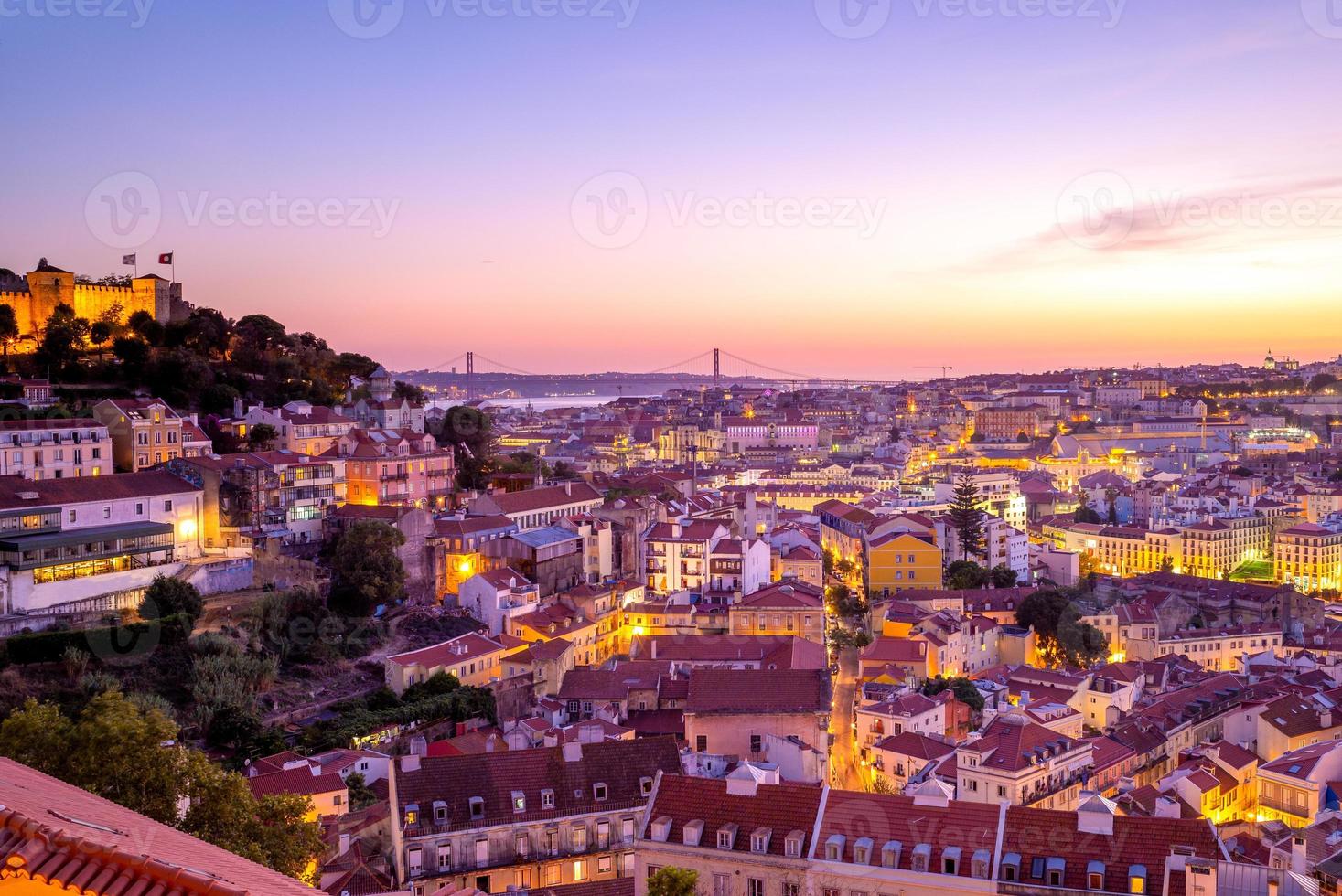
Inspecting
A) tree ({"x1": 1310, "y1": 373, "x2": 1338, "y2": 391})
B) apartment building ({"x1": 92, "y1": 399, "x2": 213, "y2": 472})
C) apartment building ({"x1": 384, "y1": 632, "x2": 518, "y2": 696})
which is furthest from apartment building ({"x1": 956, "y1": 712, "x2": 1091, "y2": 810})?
tree ({"x1": 1310, "y1": 373, "x2": 1338, "y2": 391})

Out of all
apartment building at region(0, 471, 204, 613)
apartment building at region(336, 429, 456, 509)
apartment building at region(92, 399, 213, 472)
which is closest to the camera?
apartment building at region(0, 471, 204, 613)

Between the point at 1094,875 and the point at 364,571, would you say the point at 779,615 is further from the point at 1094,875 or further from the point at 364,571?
the point at 1094,875

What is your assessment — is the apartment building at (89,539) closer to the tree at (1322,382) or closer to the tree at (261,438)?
the tree at (261,438)

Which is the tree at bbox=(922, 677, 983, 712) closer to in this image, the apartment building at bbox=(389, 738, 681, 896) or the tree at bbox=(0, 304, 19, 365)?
the apartment building at bbox=(389, 738, 681, 896)

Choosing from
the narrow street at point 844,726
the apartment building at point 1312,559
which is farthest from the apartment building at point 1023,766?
the apartment building at point 1312,559

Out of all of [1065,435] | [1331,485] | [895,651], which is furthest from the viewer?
[1065,435]

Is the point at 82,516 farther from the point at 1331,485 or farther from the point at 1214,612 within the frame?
the point at 1331,485

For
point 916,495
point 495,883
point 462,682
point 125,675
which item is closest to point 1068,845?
point 495,883
